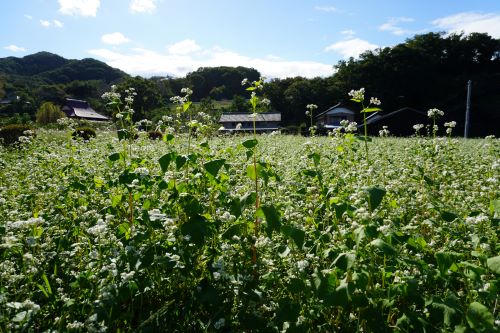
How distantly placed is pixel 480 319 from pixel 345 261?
663 millimetres

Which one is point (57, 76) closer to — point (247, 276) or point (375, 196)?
point (247, 276)

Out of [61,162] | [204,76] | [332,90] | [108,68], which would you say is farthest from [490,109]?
[108,68]

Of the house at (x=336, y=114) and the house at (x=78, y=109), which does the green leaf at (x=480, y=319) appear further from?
the house at (x=78, y=109)

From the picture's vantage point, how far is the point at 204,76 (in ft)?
362

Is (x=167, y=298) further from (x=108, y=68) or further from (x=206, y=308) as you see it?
(x=108, y=68)

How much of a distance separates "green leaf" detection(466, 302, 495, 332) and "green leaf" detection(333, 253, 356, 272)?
587 mm

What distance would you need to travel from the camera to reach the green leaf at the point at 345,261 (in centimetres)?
182

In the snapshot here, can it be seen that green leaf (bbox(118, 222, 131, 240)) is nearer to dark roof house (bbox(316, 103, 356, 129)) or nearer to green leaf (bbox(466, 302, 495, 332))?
green leaf (bbox(466, 302, 495, 332))

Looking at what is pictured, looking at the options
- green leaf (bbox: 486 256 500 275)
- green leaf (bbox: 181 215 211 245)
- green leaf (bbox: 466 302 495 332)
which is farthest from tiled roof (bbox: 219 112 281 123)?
green leaf (bbox: 466 302 495 332)

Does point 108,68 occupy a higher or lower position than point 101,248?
higher

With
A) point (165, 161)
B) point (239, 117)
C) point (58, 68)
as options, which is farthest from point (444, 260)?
point (58, 68)

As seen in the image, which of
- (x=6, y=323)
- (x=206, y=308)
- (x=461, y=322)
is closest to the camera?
(x=461, y=322)

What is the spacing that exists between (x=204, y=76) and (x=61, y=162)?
4269 inches

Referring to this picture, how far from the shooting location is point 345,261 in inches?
72.7
